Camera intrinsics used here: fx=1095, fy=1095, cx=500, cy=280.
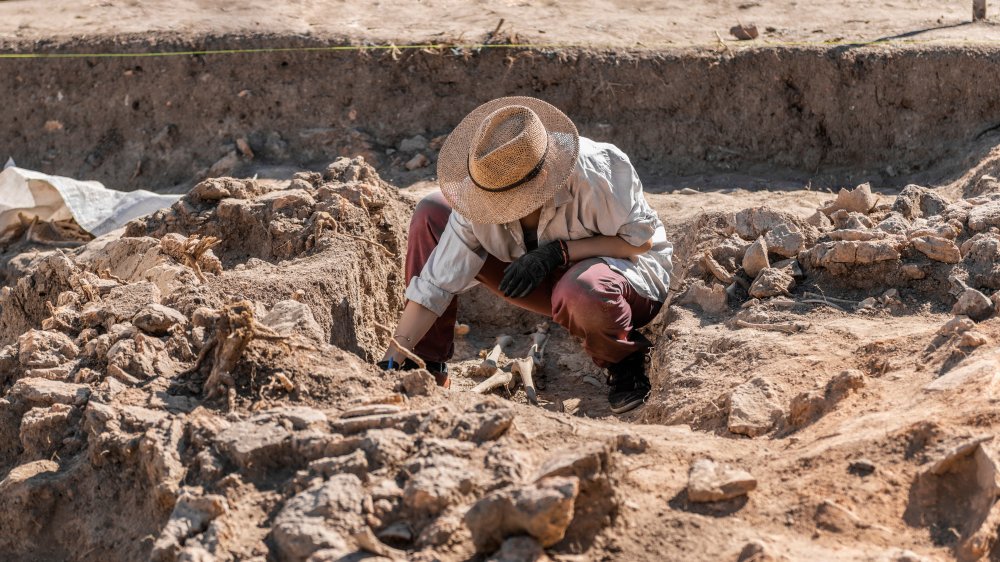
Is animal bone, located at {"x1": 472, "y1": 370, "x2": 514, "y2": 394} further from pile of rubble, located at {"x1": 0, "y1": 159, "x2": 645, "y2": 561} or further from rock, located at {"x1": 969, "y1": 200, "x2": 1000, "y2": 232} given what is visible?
rock, located at {"x1": 969, "y1": 200, "x2": 1000, "y2": 232}

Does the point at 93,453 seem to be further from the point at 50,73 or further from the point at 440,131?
the point at 50,73

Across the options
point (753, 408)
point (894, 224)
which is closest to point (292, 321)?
point (753, 408)

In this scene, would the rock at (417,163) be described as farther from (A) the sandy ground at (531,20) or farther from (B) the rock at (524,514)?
(B) the rock at (524,514)

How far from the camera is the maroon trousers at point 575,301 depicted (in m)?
4.07

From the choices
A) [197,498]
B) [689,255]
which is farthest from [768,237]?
[197,498]

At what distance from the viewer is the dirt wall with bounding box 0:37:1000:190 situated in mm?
7180

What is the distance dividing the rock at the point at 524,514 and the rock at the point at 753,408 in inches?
47.5

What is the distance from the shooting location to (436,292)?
4.14m

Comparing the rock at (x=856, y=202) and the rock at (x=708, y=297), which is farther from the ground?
the rock at (x=856, y=202)

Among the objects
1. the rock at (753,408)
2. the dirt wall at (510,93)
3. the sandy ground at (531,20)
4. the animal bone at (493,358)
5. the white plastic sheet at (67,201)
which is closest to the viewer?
the rock at (753,408)

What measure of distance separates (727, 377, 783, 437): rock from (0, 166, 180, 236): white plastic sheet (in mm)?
4076

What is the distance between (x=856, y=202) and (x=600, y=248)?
158 centimetres

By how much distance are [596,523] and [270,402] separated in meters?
1.08

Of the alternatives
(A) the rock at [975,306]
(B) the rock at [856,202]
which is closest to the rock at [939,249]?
(A) the rock at [975,306]
